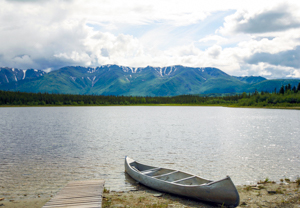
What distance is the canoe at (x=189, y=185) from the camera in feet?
40.6

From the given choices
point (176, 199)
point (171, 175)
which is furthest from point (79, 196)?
A: point (171, 175)

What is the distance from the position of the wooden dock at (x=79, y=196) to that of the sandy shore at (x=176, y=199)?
3.24ft

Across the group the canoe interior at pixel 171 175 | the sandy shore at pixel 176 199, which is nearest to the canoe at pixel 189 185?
the canoe interior at pixel 171 175

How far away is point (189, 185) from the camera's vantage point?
13773 mm

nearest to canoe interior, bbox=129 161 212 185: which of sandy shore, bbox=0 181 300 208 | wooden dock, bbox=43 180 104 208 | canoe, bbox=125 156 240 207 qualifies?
canoe, bbox=125 156 240 207

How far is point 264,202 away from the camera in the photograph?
13.2m

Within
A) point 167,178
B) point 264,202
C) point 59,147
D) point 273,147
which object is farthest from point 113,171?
point 273,147

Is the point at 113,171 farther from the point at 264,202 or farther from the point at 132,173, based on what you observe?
the point at 264,202

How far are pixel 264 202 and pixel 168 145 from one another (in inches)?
917

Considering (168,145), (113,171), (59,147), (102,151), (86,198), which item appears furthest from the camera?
(168,145)

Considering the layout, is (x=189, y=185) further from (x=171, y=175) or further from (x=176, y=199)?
(x=171, y=175)

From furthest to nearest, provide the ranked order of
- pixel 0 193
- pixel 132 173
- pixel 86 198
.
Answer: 1. pixel 132 173
2. pixel 0 193
3. pixel 86 198

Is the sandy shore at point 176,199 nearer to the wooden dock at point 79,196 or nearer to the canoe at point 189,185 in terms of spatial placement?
the canoe at point 189,185

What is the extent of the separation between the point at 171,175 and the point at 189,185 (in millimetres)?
2814
